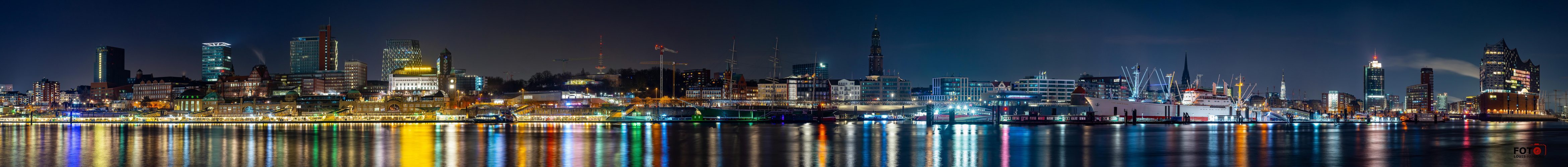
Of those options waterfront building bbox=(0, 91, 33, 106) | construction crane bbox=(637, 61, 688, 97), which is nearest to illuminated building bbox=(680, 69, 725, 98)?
construction crane bbox=(637, 61, 688, 97)

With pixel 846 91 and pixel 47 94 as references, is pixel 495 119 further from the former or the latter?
pixel 47 94

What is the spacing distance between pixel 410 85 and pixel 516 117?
203ft

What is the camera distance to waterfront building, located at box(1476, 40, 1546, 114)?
410ft

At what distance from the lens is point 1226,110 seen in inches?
3219

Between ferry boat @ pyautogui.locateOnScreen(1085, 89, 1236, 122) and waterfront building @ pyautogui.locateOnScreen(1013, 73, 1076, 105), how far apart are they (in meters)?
32.9

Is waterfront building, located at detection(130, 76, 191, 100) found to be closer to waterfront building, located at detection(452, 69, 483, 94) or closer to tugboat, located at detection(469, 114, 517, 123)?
waterfront building, located at detection(452, 69, 483, 94)

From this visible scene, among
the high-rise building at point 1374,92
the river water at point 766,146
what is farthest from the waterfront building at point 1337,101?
the river water at point 766,146

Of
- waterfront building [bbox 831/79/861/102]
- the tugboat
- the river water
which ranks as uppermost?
waterfront building [bbox 831/79/861/102]

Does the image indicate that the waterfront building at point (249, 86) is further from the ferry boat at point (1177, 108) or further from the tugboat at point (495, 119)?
the ferry boat at point (1177, 108)

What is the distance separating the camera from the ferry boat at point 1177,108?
260 feet

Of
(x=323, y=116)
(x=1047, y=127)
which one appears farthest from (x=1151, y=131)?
(x=323, y=116)

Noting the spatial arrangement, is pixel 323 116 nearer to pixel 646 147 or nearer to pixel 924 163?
pixel 646 147

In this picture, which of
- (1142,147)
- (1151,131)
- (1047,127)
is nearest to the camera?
(1142,147)

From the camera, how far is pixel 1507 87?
456 ft
